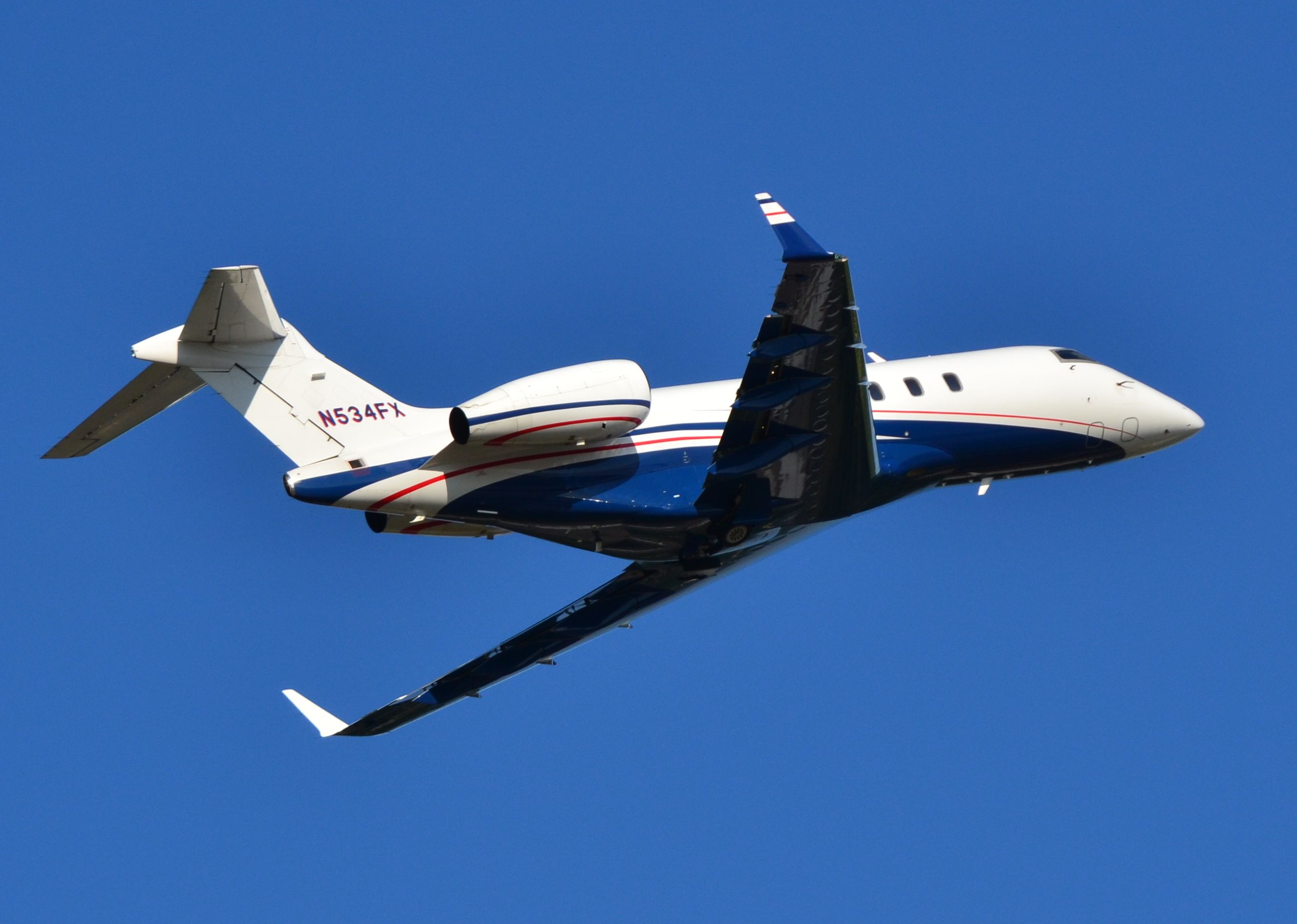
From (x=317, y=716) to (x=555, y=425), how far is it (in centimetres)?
814

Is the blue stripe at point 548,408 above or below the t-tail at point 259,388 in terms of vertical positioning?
below

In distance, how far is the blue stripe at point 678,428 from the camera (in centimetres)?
2188

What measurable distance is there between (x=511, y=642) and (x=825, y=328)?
8987 mm

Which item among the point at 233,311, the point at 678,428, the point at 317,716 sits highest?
the point at 233,311

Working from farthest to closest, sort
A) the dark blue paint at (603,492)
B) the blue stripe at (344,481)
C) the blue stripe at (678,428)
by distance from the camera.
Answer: the blue stripe at (678,428) → the dark blue paint at (603,492) → the blue stripe at (344,481)

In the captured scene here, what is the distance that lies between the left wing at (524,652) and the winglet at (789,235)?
8.22m

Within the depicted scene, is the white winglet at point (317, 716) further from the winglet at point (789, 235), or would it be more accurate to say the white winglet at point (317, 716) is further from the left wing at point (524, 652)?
the winglet at point (789, 235)

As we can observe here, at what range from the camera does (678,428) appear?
2222cm

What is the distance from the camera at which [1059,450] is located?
25.8 m

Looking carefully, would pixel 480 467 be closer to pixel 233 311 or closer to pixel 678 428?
pixel 678 428

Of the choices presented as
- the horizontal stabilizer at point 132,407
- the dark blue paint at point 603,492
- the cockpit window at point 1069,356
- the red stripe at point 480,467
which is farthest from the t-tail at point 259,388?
the cockpit window at point 1069,356

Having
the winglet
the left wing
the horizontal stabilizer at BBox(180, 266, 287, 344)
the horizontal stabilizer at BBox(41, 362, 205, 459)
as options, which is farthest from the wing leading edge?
the horizontal stabilizer at BBox(41, 362, 205, 459)

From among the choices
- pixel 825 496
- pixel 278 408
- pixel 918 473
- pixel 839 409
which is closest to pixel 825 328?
pixel 839 409

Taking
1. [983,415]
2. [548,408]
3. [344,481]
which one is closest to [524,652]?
[344,481]
